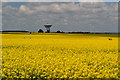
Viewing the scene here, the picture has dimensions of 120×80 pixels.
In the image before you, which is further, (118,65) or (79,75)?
(118,65)

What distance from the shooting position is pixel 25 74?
31.9ft

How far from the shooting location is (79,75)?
30.6 feet

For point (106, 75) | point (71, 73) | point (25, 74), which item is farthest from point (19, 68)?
point (106, 75)

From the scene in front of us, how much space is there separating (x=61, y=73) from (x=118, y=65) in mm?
3979

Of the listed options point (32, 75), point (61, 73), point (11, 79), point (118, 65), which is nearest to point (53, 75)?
point (61, 73)

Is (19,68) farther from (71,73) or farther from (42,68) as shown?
(71,73)

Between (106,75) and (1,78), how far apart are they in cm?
432

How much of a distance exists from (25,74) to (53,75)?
1.27m

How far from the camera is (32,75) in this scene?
9820 mm

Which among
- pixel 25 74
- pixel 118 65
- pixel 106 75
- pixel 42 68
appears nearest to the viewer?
pixel 106 75

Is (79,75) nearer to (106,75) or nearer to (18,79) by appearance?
(106,75)

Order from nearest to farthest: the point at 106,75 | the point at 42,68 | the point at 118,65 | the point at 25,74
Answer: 1. the point at 106,75
2. the point at 25,74
3. the point at 42,68
4. the point at 118,65

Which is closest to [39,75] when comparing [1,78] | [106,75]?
[1,78]

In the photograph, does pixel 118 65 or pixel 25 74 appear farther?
pixel 118 65
